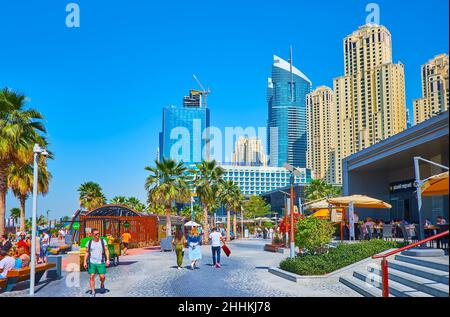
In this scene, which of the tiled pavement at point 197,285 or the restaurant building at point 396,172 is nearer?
the tiled pavement at point 197,285

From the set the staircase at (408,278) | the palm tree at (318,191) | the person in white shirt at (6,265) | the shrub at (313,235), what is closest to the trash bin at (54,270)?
the person in white shirt at (6,265)

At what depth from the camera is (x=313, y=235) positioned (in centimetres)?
1627

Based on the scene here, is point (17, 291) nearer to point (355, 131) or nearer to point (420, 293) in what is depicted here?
point (420, 293)

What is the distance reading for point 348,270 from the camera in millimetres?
14117

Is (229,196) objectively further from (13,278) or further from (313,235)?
(13,278)

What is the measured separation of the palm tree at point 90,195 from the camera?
55500 millimetres

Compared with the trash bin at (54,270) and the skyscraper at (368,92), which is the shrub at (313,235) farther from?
the skyscraper at (368,92)

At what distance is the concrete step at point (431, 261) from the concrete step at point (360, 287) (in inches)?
54.6

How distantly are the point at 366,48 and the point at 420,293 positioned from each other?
144 metres

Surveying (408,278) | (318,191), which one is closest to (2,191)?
(408,278)

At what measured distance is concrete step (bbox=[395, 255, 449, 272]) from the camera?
33.7ft

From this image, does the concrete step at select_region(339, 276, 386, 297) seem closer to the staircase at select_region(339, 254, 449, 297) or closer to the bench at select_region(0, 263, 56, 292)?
the staircase at select_region(339, 254, 449, 297)

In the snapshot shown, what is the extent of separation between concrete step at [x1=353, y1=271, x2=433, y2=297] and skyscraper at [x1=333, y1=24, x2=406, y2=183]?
109321mm
